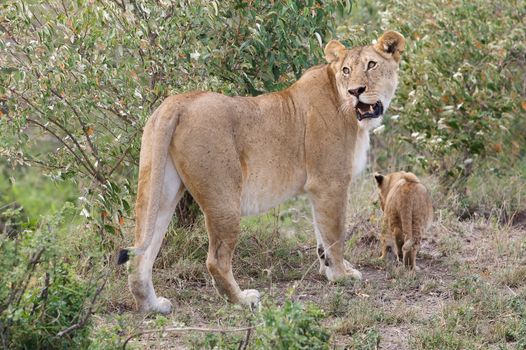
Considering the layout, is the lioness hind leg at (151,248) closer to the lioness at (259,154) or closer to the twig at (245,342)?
the lioness at (259,154)

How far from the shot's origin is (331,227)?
5.79 metres

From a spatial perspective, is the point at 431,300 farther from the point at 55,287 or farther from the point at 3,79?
the point at 3,79

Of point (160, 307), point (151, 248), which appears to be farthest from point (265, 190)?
point (160, 307)

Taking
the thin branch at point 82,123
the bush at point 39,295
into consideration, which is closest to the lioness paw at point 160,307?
the bush at point 39,295

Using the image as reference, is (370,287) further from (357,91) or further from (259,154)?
(357,91)

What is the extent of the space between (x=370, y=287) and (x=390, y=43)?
142 centimetres

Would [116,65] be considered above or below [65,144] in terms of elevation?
above

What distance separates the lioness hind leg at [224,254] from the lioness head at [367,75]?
102cm

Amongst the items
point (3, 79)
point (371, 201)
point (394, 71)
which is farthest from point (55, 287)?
point (371, 201)

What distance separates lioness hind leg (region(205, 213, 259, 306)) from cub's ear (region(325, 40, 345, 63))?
1.24 meters

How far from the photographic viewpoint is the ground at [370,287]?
15.5ft

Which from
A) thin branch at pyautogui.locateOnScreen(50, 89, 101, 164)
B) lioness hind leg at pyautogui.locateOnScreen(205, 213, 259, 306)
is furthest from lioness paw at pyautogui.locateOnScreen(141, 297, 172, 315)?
thin branch at pyautogui.locateOnScreen(50, 89, 101, 164)

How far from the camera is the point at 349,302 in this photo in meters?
5.33

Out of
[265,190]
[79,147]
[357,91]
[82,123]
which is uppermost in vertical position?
[357,91]
